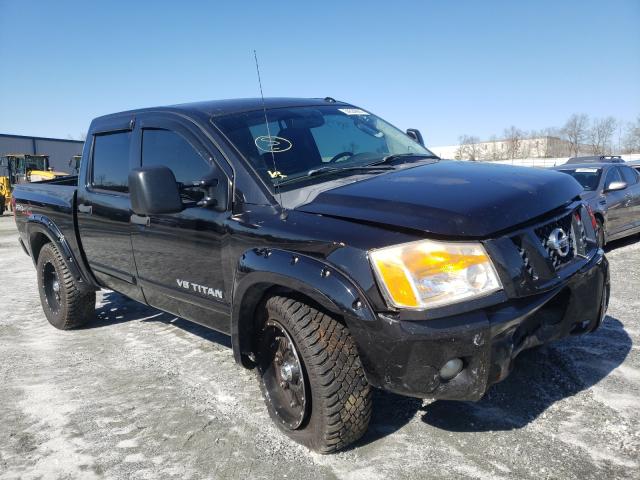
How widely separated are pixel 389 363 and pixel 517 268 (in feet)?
2.23

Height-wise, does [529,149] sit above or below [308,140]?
above

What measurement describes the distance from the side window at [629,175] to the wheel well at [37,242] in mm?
8606

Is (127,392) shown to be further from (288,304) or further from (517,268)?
(517,268)

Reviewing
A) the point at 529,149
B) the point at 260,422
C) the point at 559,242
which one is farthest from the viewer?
the point at 529,149

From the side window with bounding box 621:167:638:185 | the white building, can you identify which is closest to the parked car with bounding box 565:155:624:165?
the side window with bounding box 621:167:638:185

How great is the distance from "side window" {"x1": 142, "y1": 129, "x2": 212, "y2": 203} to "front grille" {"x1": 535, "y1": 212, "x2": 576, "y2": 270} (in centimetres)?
183

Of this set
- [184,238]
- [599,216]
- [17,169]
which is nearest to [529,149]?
[17,169]

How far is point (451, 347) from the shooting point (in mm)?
2107

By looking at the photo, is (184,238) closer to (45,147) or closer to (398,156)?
(398,156)

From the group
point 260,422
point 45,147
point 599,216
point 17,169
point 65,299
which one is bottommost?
point 260,422

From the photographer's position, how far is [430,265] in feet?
7.04

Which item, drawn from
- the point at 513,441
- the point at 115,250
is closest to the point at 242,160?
the point at 115,250

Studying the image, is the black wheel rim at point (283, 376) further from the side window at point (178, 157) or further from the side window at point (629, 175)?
the side window at point (629, 175)

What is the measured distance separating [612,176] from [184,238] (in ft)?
24.9
